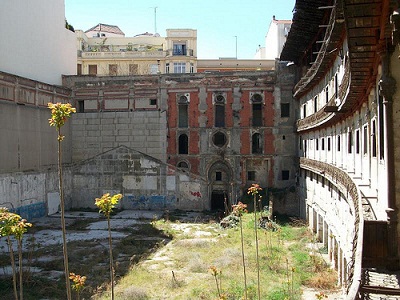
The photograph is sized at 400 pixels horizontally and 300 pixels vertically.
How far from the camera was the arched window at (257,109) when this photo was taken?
33.4 m

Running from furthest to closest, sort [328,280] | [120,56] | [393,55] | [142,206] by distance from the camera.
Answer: [120,56] < [142,206] < [328,280] < [393,55]

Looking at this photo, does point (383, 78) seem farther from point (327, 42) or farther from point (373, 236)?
point (327, 42)

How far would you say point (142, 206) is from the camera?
1298 inches

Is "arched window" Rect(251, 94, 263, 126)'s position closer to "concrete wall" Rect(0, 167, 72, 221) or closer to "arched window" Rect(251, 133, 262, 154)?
"arched window" Rect(251, 133, 262, 154)

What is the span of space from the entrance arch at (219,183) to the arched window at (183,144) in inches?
100

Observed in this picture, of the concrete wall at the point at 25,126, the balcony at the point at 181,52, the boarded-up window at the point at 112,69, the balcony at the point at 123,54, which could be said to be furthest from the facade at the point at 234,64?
the concrete wall at the point at 25,126

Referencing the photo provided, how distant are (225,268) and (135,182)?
648 inches

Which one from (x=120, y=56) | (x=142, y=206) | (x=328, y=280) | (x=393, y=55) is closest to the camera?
(x=393, y=55)

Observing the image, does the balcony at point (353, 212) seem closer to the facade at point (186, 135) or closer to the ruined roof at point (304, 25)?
the ruined roof at point (304, 25)

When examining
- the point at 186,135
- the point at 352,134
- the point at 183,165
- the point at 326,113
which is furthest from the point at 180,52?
the point at 352,134

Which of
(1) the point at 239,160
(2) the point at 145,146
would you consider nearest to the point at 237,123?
(1) the point at 239,160

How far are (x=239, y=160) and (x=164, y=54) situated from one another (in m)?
20.1

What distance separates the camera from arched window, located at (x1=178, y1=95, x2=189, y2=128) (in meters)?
34.2

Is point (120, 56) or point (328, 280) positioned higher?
point (120, 56)
